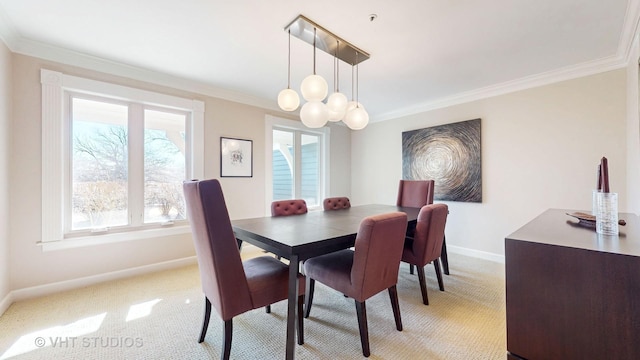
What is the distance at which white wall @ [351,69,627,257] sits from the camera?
8.73 feet

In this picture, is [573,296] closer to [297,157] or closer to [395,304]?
[395,304]

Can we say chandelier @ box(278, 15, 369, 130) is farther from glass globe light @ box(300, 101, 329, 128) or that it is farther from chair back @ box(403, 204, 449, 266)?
chair back @ box(403, 204, 449, 266)

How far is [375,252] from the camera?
5.26ft

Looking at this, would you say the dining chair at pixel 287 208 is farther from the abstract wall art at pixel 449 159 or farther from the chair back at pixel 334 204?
the abstract wall art at pixel 449 159

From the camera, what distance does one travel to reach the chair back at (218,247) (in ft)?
4.41

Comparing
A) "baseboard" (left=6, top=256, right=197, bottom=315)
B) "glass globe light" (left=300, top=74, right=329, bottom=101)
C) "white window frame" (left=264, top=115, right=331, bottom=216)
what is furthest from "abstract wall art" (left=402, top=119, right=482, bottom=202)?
"baseboard" (left=6, top=256, right=197, bottom=315)

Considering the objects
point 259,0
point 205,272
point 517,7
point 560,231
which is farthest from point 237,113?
point 560,231

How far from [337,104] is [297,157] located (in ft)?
8.08

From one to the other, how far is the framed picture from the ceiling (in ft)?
2.73

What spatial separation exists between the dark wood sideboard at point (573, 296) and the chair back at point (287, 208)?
209cm

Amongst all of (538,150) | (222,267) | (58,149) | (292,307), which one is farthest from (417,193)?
(58,149)

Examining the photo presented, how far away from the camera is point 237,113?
3.72m

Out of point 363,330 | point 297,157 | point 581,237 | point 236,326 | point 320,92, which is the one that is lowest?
point 236,326

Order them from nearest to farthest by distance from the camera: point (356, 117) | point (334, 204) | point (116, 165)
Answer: point (356, 117)
point (116, 165)
point (334, 204)
